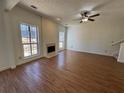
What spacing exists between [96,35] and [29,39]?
4.95m

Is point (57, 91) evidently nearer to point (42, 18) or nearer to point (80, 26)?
point (42, 18)

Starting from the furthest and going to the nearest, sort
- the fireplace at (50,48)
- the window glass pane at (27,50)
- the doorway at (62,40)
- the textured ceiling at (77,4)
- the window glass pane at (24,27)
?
the doorway at (62,40) < the fireplace at (50,48) < the window glass pane at (27,50) < the window glass pane at (24,27) < the textured ceiling at (77,4)

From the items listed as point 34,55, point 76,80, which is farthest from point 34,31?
point 76,80

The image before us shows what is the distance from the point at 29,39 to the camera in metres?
4.16

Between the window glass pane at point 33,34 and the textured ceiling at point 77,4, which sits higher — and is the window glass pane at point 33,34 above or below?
below

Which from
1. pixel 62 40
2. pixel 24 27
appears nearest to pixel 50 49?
pixel 24 27

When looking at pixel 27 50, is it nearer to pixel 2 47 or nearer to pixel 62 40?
pixel 2 47

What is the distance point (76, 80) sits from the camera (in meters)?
2.53

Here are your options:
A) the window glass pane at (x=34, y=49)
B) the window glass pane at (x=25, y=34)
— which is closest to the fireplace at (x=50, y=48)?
the window glass pane at (x=34, y=49)

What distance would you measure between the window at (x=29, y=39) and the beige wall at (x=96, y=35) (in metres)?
3.92

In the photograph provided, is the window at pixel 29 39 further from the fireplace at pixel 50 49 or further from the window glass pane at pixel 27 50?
the fireplace at pixel 50 49

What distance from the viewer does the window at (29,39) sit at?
3829mm

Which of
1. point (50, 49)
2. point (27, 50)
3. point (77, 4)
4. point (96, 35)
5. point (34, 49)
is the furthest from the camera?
point (96, 35)

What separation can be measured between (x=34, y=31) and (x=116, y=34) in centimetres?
548
